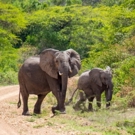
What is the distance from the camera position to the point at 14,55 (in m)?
37.9

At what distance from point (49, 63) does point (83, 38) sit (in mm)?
Answer: 29205

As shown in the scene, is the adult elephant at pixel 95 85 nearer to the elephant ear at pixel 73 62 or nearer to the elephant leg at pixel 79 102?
the elephant leg at pixel 79 102

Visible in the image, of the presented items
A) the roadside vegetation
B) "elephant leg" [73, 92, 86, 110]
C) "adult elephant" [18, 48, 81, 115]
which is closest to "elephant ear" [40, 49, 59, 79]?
"adult elephant" [18, 48, 81, 115]

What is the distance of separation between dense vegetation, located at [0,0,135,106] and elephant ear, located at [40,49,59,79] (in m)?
3.11

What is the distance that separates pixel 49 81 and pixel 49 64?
526 millimetres

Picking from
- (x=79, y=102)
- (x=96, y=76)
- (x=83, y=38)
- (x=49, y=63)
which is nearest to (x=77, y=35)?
(x=83, y=38)

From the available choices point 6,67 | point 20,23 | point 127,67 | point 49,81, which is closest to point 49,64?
point 49,81

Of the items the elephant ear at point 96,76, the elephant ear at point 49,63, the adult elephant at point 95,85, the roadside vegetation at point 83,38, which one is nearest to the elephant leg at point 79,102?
the adult elephant at point 95,85

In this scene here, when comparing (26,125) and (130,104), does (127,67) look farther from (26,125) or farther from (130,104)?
(26,125)

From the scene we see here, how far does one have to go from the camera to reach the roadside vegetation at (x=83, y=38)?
16406 mm

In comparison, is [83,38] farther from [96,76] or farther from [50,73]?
[50,73]

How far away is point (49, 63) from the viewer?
43.9 ft

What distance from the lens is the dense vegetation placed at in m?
19.1

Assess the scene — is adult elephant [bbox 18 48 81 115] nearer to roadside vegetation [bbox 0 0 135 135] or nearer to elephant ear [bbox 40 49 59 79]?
elephant ear [bbox 40 49 59 79]
